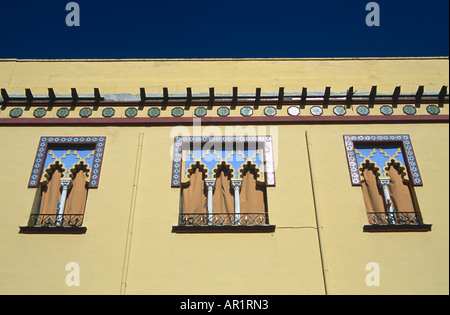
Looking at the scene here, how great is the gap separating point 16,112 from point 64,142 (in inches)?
49.2

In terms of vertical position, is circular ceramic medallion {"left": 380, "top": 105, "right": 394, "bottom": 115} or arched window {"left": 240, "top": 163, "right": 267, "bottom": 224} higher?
circular ceramic medallion {"left": 380, "top": 105, "right": 394, "bottom": 115}

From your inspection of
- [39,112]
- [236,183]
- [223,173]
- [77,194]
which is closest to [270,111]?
[223,173]

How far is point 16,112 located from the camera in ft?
30.6

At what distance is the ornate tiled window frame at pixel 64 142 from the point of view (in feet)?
27.4

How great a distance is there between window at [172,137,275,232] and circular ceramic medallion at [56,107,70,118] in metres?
2.19

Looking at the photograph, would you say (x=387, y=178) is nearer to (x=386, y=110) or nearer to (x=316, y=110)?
(x=386, y=110)

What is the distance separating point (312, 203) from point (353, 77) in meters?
3.24

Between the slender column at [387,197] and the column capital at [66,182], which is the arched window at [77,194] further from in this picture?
the slender column at [387,197]

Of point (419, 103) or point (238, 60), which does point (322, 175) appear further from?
point (238, 60)

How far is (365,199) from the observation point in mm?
8289

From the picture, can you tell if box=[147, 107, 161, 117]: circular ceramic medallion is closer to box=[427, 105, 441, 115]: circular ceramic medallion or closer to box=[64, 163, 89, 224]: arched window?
box=[64, 163, 89, 224]: arched window

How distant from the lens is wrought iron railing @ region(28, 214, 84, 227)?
26.1 feet

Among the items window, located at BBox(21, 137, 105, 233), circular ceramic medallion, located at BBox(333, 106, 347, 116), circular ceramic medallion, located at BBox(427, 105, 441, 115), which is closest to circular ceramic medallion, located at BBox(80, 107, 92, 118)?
window, located at BBox(21, 137, 105, 233)

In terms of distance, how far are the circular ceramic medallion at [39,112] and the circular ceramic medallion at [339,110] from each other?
213 inches
